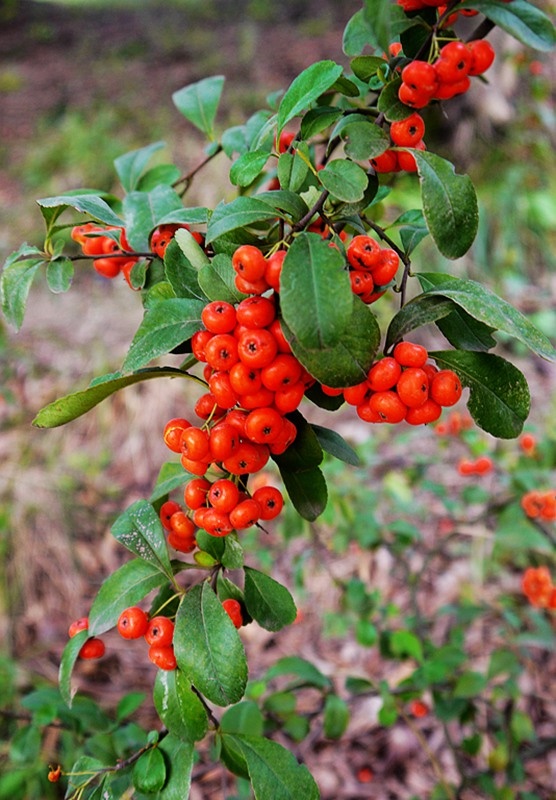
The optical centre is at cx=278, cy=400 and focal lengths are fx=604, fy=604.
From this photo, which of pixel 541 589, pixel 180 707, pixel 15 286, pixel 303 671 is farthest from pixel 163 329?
pixel 541 589

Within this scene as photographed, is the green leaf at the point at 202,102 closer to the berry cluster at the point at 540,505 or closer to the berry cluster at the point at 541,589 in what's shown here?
the berry cluster at the point at 540,505

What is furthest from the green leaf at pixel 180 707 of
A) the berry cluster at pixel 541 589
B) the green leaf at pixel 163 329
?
the berry cluster at pixel 541 589

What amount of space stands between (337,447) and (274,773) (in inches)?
16.0

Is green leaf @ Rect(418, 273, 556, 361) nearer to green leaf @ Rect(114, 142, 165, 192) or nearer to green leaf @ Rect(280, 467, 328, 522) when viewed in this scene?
green leaf @ Rect(280, 467, 328, 522)

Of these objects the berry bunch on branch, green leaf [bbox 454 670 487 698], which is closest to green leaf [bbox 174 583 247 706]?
the berry bunch on branch

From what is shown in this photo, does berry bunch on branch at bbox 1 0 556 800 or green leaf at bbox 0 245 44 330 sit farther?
green leaf at bbox 0 245 44 330

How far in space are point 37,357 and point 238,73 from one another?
3267mm

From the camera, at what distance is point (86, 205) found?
72cm

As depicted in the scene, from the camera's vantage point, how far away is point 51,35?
22.4 feet

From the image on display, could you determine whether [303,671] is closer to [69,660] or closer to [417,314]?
[69,660]

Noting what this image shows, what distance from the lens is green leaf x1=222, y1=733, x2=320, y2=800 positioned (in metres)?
0.73

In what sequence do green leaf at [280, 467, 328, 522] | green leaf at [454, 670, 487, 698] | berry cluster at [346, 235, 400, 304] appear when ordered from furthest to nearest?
green leaf at [454, 670, 487, 698], green leaf at [280, 467, 328, 522], berry cluster at [346, 235, 400, 304]

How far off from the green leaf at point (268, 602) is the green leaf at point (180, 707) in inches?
4.5

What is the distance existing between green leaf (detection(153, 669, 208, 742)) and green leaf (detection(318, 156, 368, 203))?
582 millimetres
